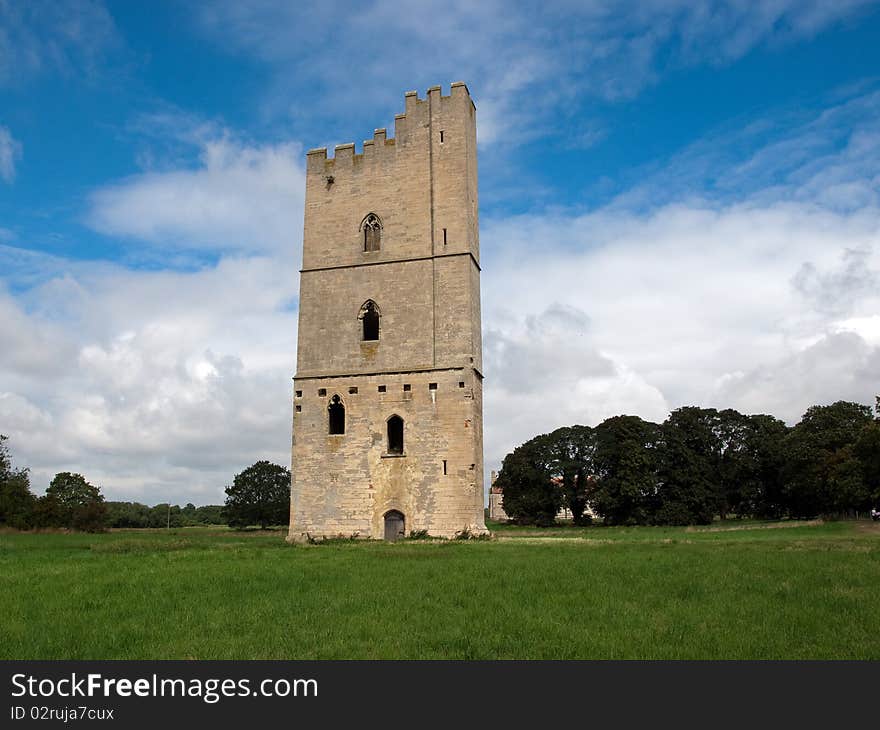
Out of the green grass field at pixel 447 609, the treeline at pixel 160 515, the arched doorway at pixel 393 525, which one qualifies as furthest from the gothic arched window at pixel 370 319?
the treeline at pixel 160 515

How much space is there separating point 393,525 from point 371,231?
11992mm

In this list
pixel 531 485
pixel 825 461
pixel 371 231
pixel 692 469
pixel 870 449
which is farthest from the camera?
pixel 531 485

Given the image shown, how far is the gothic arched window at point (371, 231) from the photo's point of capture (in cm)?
3064

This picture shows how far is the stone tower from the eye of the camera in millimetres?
27922

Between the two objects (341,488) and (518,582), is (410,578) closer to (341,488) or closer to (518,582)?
(518,582)

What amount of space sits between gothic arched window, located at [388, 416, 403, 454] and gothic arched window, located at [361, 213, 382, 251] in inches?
282

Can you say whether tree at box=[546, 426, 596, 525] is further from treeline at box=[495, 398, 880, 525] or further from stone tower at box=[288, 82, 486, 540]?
stone tower at box=[288, 82, 486, 540]

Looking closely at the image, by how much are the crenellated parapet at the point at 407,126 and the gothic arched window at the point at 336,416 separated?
1006 cm

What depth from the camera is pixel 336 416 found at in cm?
2995

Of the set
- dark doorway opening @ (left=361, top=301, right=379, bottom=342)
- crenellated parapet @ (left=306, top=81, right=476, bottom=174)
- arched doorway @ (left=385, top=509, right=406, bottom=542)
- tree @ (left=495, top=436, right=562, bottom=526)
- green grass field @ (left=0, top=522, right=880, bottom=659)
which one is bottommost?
green grass field @ (left=0, top=522, right=880, bottom=659)

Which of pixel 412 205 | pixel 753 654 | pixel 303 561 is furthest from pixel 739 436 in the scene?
pixel 753 654

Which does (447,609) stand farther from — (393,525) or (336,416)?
(336,416)

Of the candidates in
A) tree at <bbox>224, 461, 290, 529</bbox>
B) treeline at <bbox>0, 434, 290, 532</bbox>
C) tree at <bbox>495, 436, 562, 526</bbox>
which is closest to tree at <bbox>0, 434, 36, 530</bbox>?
treeline at <bbox>0, 434, 290, 532</bbox>

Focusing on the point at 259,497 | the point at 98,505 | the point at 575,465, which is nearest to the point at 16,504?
the point at 98,505
